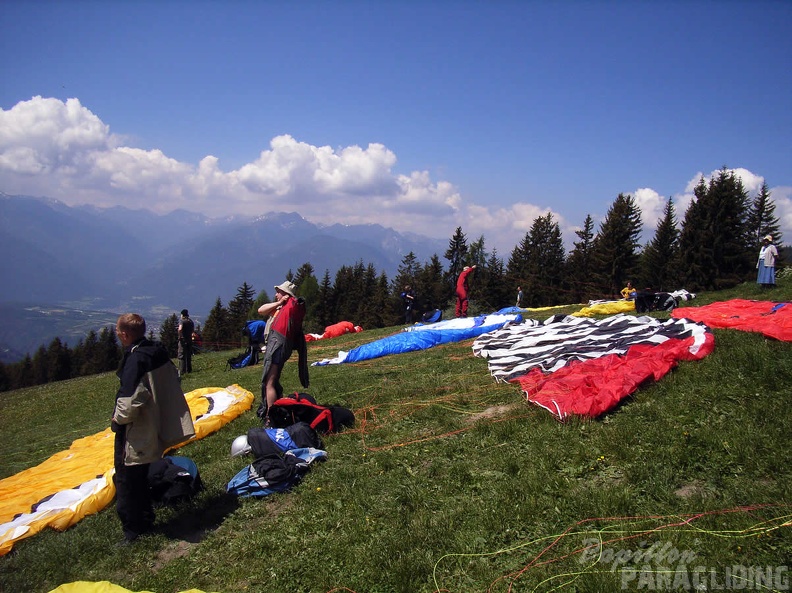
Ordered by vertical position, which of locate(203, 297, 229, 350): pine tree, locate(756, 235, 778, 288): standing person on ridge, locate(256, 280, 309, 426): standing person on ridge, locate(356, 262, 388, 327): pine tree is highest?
locate(756, 235, 778, 288): standing person on ridge

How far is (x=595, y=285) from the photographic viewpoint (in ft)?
160

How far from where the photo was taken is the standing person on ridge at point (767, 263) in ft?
51.7

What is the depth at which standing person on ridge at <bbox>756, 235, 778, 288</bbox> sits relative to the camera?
15.8 metres

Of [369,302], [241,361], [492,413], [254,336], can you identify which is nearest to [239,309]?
[369,302]

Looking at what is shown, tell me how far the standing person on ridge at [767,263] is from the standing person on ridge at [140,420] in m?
19.2

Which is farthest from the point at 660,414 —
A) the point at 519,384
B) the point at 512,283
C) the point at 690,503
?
the point at 512,283

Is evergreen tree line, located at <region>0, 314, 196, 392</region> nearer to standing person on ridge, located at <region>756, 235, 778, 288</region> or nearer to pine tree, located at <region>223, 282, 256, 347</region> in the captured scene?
pine tree, located at <region>223, 282, 256, 347</region>

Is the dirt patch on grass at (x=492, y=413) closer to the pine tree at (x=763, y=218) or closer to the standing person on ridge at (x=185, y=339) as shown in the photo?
the standing person on ridge at (x=185, y=339)

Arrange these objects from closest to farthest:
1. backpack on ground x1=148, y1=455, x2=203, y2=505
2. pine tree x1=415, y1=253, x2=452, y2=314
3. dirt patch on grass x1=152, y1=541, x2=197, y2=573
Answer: dirt patch on grass x1=152, y1=541, x2=197, y2=573, backpack on ground x1=148, y1=455, x2=203, y2=505, pine tree x1=415, y1=253, x2=452, y2=314

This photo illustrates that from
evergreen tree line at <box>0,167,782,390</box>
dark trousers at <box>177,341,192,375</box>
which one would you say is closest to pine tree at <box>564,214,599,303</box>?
evergreen tree line at <box>0,167,782,390</box>

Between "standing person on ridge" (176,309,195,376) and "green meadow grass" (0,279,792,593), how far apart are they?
35.0ft

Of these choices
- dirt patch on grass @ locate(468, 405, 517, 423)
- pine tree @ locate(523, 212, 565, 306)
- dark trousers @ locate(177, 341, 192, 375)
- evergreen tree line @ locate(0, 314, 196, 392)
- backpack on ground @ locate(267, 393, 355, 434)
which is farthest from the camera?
evergreen tree line @ locate(0, 314, 196, 392)

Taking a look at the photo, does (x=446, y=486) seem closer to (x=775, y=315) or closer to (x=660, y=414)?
(x=660, y=414)

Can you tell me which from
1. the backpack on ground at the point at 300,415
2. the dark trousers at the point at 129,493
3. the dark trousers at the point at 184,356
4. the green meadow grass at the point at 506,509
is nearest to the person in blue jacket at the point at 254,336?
the dark trousers at the point at 184,356
